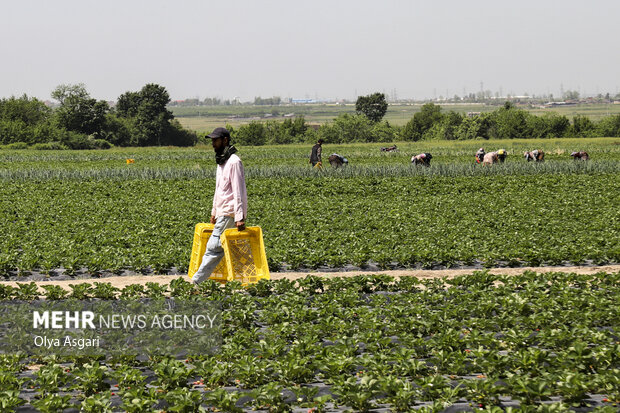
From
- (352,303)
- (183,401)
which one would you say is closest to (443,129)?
(352,303)

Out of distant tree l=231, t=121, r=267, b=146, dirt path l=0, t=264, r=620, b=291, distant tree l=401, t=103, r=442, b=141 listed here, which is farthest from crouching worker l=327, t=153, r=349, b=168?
distant tree l=401, t=103, r=442, b=141

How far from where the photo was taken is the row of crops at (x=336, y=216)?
12875 mm

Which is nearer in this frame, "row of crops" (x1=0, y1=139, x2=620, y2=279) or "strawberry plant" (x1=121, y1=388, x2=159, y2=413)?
"strawberry plant" (x1=121, y1=388, x2=159, y2=413)

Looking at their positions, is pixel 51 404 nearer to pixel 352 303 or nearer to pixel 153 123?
pixel 352 303

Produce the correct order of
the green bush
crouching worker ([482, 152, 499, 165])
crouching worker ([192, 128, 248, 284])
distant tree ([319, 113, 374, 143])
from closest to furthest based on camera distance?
1. crouching worker ([192, 128, 248, 284])
2. crouching worker ([482, 152, 499, 165])
3. the green bush
4. distant tree ([319, 113, 374, 143])

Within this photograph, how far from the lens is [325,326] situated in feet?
26.4

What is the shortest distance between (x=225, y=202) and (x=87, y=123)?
8158 cm

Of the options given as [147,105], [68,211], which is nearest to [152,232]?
[68,211]

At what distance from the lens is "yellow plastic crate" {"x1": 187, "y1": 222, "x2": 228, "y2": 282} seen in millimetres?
10305

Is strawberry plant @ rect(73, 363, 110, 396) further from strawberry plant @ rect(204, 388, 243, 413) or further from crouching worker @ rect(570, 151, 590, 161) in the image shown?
crouching worker @ rect(570, 151, 590, 161)

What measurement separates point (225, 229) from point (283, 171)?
19989 mm

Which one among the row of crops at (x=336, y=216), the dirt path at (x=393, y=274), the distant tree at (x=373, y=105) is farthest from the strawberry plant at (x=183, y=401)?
the distant tree at (x=373, y=105)

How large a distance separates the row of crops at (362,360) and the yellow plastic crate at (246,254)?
12.8 inches

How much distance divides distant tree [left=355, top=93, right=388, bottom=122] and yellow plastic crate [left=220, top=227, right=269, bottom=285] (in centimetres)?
11832
